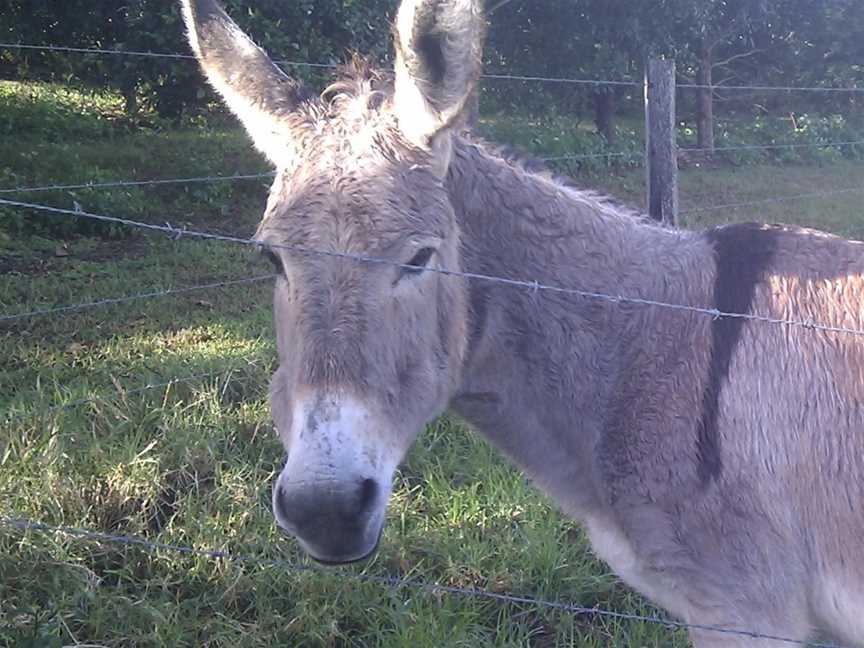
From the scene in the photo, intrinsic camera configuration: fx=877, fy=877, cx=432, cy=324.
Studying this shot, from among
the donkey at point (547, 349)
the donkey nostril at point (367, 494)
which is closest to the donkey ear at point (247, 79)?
the donkey at point (547, 349)

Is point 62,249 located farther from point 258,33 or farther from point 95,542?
point 95,542

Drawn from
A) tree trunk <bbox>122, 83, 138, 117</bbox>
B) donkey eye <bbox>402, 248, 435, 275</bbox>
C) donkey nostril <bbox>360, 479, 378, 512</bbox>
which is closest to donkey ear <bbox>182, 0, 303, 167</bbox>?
donkey eye <bbox>402, 248, 435, 275</bbox>

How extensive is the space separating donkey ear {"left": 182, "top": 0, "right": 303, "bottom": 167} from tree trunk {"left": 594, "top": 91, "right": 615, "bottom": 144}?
448 inches

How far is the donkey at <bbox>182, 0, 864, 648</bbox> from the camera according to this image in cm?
204

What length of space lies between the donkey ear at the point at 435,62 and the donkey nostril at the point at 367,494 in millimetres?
908

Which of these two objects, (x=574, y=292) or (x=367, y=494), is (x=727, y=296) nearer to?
(x=574, y=292)

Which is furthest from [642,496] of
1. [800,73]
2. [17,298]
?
[800,73]

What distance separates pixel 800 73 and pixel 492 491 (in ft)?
55.1

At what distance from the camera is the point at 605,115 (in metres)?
13.7

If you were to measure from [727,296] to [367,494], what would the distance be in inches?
46.9

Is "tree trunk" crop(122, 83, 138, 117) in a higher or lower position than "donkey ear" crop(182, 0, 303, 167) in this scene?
lower

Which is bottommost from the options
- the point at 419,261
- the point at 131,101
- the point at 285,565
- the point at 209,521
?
the point at 209,521

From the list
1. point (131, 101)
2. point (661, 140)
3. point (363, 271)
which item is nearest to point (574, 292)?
point (363, 271)

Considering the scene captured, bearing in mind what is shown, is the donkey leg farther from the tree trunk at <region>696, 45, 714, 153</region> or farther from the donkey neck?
the tree trunk at <region>696, 45, 714, 153</region>
